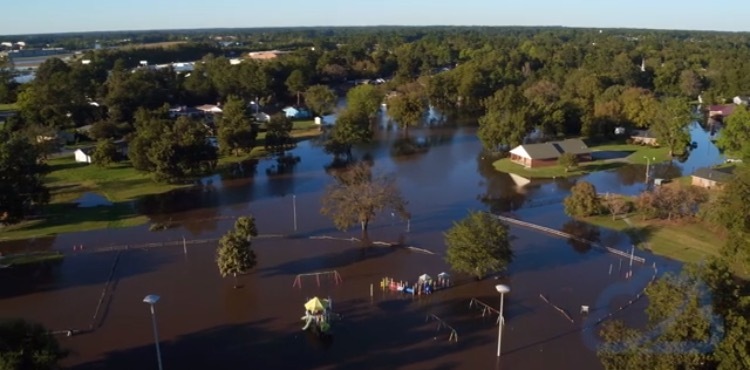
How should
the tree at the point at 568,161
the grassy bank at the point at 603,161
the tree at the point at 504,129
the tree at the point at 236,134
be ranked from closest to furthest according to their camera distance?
1. the grassy bank at the point at 603,161
2. the tree at the point at 568,161
3. the tree at the point at 236,134
4. the tree at the point at 504,129

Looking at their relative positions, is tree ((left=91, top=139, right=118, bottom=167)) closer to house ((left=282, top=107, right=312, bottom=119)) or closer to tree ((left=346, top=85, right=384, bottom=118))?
tree ((left=346, top=85, right=384, bottom=118))

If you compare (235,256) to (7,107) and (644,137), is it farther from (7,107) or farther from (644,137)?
(7,107)

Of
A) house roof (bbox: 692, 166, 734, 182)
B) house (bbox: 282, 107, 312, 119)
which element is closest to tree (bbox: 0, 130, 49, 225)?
house (bbox: 282, 107, 312, 119)

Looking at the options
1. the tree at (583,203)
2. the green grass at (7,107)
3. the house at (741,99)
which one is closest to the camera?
the tree at (583,203)

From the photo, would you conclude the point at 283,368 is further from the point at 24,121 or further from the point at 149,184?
the point at 24,121

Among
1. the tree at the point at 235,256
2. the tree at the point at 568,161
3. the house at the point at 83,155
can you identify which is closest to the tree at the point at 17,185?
the house at the point at 83,155

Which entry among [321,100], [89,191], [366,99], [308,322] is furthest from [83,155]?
[308,322]

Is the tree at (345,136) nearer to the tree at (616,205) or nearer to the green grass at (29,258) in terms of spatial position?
the tree at (616,205)

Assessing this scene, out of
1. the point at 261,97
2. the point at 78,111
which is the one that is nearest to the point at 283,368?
the point at 78,111
